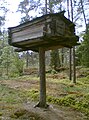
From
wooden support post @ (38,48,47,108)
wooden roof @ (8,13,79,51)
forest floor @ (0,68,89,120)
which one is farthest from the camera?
wooden support post @ (38,48,47,108)

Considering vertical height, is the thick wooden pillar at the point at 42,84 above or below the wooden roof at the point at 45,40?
below

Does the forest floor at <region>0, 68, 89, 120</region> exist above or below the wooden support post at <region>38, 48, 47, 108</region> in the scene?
below

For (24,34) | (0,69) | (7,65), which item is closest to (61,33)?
(24,34)

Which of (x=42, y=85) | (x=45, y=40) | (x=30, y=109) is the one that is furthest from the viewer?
(x=42, y=85)

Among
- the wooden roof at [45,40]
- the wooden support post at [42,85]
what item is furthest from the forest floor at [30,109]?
the wooden roof at [45,40]

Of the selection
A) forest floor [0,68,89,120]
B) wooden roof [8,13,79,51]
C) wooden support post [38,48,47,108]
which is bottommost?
forest floor [0,68,89,120]

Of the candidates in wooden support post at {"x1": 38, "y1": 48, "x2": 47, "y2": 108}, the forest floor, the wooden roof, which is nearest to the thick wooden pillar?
wooden support post at {"x1": 38, "y1": 48, "x2": 47, "y2": 108}

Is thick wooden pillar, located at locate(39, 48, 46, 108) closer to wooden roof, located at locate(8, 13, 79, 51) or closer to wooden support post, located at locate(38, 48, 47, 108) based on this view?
wooden support post, located at locate(38, 48, 47, 108)

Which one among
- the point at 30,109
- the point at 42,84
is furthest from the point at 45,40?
the point at 30,109

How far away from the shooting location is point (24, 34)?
902 cm

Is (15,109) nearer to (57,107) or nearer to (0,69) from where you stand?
(57,107)

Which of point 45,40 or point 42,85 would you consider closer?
point 45,40

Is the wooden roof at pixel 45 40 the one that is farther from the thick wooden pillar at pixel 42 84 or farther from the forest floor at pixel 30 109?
the forest floor at pixel 30 109

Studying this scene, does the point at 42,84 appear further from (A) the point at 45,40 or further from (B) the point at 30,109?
(A) the point at 45,40
